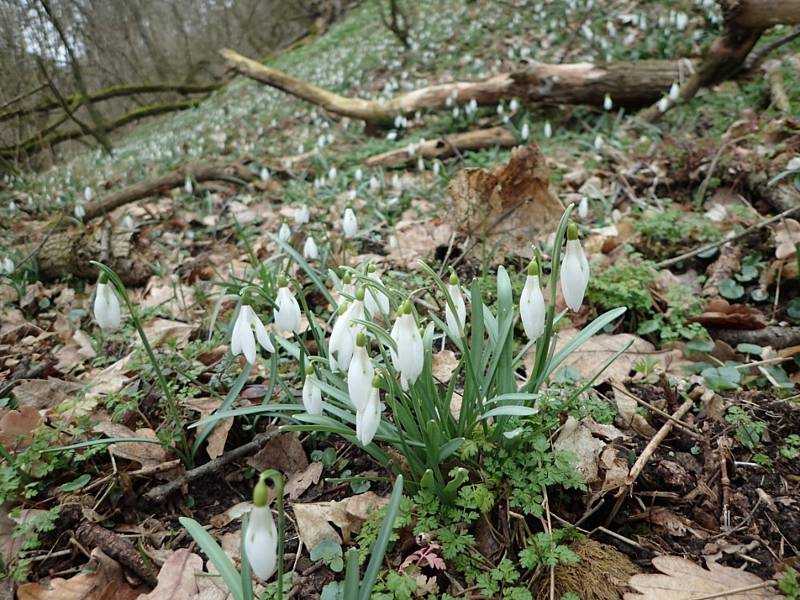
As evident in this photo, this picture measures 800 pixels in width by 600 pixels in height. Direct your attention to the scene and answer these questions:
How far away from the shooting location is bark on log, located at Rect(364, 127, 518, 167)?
5.62 meters

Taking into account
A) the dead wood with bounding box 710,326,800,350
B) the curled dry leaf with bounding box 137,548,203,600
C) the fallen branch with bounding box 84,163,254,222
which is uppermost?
the fallen branch with bounding box 84,163,254,222

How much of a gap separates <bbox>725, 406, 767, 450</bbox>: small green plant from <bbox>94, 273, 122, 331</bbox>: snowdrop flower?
86.8 inches

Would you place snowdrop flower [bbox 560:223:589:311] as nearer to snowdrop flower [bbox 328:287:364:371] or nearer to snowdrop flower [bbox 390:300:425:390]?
snowdrop flower [bbox 390:300:425:390]

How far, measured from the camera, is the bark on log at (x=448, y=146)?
5.62 metres

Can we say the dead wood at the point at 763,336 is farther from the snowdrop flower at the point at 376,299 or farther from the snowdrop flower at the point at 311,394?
the snowdrop flower at the point at 311,394

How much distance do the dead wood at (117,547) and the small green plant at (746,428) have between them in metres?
2.02

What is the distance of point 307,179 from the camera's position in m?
6.11

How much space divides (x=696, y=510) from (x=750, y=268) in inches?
67.7

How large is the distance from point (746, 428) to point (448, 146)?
4.34m

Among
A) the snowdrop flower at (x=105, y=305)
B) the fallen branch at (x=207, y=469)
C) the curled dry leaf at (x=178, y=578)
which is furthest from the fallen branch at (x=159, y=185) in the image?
the curled dry leaf at (x=178, y=578)

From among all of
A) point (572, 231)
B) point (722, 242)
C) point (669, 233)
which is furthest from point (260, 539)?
point (669, 233)

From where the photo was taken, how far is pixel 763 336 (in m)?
2.34

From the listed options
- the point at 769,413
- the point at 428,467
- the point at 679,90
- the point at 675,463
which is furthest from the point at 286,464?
the point at 679,90

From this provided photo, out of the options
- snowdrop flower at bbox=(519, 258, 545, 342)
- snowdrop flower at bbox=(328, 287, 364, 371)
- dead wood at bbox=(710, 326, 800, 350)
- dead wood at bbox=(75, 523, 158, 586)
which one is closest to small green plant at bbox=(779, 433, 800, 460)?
dead wood at bbox=(710, 326, 800, 350)
